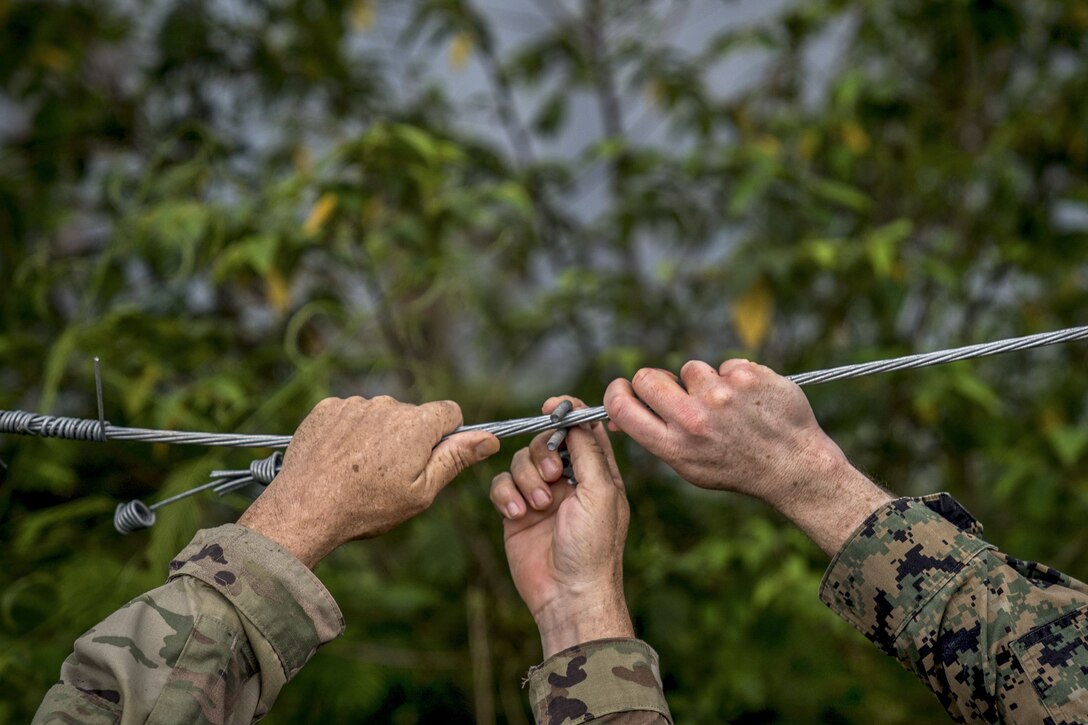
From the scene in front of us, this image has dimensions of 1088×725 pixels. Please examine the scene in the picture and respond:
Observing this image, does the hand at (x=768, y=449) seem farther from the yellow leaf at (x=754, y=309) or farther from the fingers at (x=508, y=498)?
the yellow leaf at (x=754, y=309)

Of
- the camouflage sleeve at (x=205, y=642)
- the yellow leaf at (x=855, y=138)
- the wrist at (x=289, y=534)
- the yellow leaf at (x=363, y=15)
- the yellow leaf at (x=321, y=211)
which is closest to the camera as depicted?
the camouflage sleeve at (x=205, y=642)

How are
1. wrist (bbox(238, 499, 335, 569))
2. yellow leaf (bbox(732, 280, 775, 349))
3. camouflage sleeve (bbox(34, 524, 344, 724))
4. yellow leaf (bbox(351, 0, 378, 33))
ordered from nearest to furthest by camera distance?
camouflage sleeve (bbox(34, 524, 344, 724)) < wrist (bbox(238, 499, 335, 569)) < yellow leaf (bbox(732, 280, 775, 349)) < yellow leaf (bbox(351, 0, 378, 33))

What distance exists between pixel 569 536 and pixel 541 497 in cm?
6

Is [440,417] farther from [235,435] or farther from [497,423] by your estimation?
[235,435]

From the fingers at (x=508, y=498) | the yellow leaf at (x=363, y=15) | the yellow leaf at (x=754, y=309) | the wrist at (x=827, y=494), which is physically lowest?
the yellow leaf at (x=754, y=309)

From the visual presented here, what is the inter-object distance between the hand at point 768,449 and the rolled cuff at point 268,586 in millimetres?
370

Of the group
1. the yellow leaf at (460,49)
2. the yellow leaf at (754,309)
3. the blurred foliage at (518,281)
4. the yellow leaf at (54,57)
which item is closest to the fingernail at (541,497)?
the blurred foliage at (518,281)

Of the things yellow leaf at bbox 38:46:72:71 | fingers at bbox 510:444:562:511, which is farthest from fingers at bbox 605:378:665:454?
yellow leaf at bbox 38:46:72:71

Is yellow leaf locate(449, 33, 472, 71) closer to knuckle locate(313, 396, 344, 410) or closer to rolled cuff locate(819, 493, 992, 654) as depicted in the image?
knuckle locate(313, 396, 344, 410)

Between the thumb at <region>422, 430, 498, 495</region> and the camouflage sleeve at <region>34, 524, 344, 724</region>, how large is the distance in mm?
168

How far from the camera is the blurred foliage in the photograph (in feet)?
5.56

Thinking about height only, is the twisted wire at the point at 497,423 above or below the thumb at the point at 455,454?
above

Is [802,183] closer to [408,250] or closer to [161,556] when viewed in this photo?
[408,250]

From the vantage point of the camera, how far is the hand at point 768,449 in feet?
3.13
